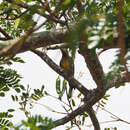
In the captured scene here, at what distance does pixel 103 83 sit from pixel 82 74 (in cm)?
27

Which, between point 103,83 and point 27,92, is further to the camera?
point 27,92

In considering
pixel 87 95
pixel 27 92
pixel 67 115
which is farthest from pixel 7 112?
pixel 87 95

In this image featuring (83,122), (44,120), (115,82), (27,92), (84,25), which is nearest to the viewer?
(84,25)

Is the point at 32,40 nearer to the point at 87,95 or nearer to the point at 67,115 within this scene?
the point at 67,115

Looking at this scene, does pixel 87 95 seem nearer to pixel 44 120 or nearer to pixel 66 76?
pixel 66 76

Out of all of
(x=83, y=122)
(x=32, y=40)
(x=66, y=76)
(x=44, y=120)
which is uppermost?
(x=66, y=76)

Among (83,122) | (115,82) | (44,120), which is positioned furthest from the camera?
(83,122)

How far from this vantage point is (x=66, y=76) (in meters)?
2.02

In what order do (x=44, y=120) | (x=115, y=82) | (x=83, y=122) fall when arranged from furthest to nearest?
(x=83, y=122), (x=115, y=82), (x=44, y=120)

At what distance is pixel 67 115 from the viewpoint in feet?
6.07

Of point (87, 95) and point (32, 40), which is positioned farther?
point (87, 95)

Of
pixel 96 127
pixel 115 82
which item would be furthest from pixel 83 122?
pixel 115 82

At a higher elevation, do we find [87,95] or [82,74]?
[82,74]

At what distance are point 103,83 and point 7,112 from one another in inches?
27.9
